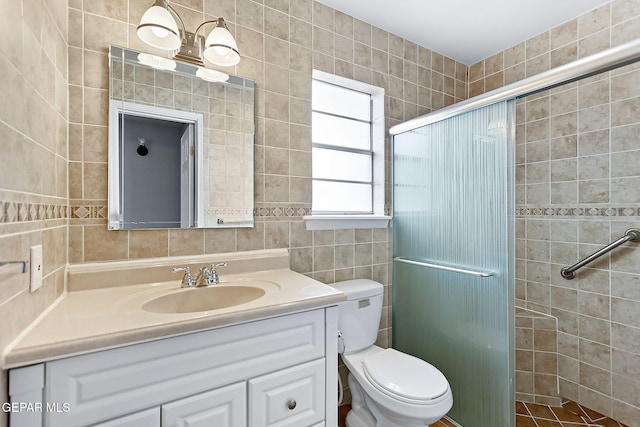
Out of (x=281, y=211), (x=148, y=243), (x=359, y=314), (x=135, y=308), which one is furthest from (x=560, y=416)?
(x=148, y=243)

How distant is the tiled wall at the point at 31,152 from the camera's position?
0.72 metres

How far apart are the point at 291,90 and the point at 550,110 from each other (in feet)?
5.87

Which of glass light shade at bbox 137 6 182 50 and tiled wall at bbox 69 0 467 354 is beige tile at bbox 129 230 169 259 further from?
glass light shade at bbox 137 6 182 50

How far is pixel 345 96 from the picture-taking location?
2.10 metres

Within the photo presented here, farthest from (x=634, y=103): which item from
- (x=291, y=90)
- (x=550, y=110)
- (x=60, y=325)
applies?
(x=60, y=325)

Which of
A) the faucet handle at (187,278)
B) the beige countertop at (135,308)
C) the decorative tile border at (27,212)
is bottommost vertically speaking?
the beige countertop at (135,308)

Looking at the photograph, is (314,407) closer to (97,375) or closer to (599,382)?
(97,375)

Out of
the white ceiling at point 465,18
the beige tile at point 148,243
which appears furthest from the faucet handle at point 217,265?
the white ceiling at point 465,18

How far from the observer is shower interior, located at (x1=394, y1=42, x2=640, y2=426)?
179cm

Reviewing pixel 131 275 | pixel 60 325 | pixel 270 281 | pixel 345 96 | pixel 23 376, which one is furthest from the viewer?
pixel 345 96

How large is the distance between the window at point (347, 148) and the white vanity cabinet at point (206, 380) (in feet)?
3.06

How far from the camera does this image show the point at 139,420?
0.85m

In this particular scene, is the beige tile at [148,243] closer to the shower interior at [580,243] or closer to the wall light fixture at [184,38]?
the wall light fixture at [184,38]

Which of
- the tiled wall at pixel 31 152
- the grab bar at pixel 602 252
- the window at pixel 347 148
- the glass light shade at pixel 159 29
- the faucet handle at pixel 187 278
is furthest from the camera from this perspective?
the window at pixel 347 148
